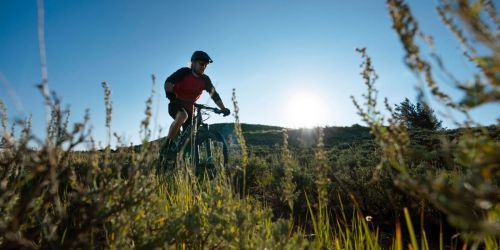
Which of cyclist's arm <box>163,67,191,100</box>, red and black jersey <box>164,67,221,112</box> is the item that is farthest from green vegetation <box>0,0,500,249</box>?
red and black jersey <box>164,67,221,112</box>

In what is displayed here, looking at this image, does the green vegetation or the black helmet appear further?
the black helmet

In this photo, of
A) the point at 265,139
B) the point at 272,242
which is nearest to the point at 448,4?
the point at 272,242

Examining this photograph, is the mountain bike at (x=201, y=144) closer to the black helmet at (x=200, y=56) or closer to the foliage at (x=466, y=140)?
the black helmet at (x=200, y=56)

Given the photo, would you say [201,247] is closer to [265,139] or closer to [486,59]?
[486,59]

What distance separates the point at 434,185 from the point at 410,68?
1.05 feet

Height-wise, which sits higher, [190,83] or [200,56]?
[200,56]

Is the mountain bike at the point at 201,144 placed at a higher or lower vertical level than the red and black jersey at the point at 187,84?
lower

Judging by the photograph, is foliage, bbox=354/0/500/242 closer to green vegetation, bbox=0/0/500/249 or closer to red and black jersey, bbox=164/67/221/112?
green vegetation, bbox=0/0/500/249

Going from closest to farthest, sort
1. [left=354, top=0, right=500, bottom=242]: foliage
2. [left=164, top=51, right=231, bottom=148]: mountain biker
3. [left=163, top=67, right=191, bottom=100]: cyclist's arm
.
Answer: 1. [left=354, top=0, right=500, bottom=242]: foliage
2. [left=163, top=67, right=191, bottom=100]: cyclist's arm
3. [left=164, top=51, right=231, bottom=148]: mountain biker

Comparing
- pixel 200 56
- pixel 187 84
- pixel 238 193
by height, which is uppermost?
pixel 200 56

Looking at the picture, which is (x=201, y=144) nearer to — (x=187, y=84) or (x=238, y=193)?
(x=187, y=84)

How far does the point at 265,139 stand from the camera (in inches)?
835

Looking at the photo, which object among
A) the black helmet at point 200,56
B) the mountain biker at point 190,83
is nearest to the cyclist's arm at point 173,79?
→ the mountain biker at point 190,83

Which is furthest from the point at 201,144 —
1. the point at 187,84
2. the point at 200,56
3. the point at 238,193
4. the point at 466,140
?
the point at 466,140
